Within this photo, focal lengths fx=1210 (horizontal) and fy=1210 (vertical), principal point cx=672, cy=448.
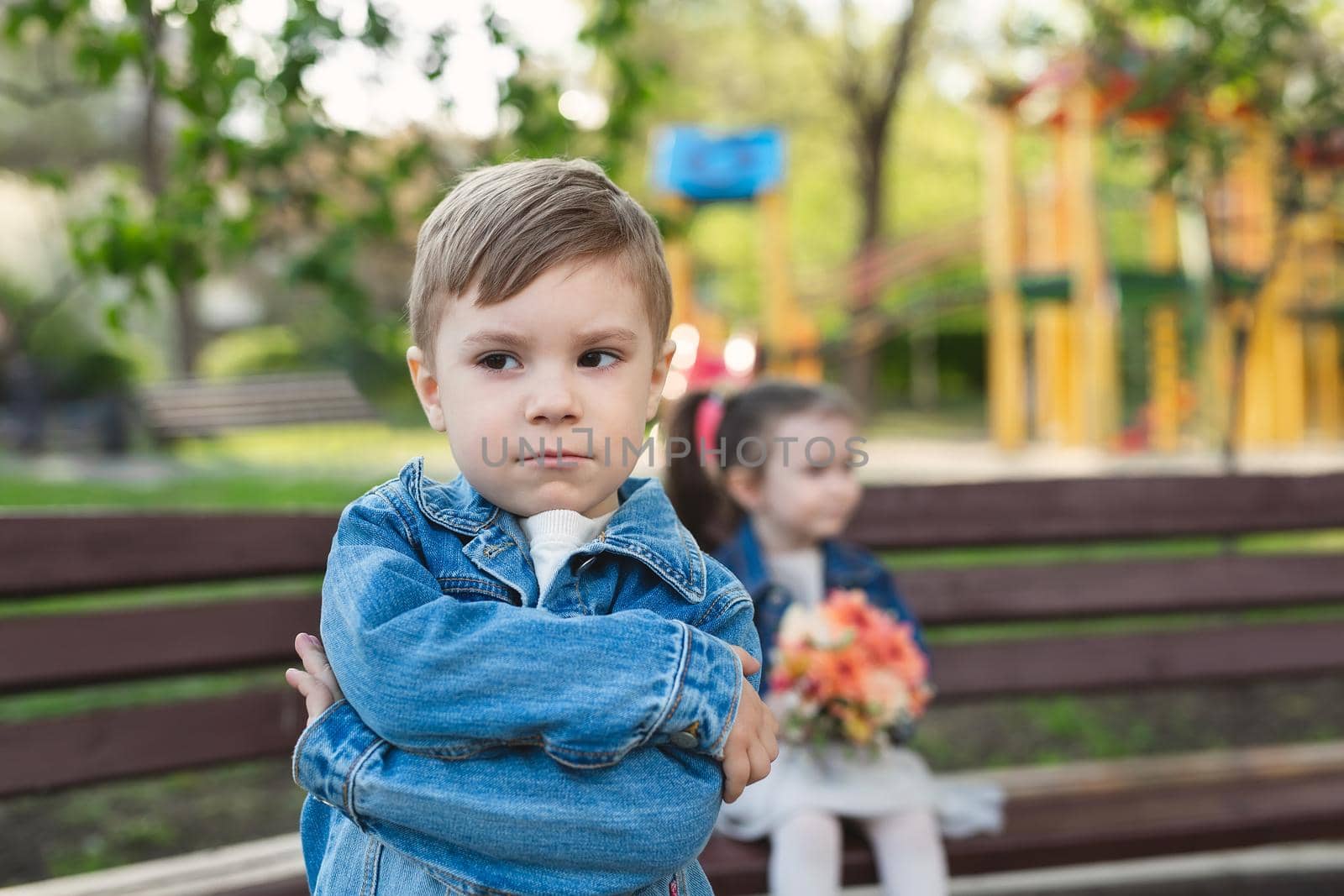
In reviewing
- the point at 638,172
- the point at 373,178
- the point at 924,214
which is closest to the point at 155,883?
the point at 373,178

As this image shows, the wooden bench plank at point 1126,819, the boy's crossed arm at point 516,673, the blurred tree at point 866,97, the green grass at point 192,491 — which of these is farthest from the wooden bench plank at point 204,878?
the blurred tree at point 866,97

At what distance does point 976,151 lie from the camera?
20750mm

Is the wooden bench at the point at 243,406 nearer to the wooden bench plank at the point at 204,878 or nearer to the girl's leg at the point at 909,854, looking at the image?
the wooden bench plank at the point at 204,878

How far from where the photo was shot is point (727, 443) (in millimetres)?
3018

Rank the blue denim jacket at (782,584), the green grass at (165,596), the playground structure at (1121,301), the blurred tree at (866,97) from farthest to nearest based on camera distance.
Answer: the blurred tree at (866,97) < the playground structure at (1121,301) < the green grass at (165,596) < the blue denim jacket at (782,584)

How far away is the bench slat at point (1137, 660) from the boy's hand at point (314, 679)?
6.72 feet

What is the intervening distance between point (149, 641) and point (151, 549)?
194mm

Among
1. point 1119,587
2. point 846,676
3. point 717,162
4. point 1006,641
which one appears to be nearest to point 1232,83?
point 1119,587

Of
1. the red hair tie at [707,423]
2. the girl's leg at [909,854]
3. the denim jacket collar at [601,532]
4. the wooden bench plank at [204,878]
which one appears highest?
the red hair tie at [707,423]

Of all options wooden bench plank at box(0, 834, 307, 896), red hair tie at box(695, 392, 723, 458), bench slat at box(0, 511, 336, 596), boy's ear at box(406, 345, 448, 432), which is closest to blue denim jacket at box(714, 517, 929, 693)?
red hair tie at box(695, 392, 723, 458)

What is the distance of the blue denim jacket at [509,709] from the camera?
1.33 meters

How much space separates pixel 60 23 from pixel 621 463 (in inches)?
106

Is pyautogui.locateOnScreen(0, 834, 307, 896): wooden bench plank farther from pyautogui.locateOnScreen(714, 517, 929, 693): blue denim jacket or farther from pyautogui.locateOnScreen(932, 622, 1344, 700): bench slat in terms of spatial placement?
pyautogui.locateOnScreen(932, 622, 1344, 700): bench slat

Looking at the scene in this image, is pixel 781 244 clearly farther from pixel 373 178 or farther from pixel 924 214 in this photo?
pixel 924 214
